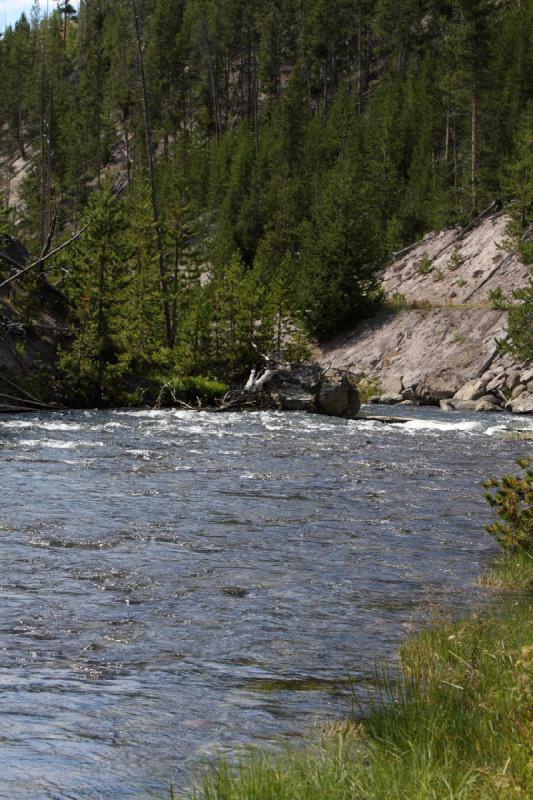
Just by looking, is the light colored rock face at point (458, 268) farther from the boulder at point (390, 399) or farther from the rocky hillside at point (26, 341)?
the rocky hillside at point (26, 341)

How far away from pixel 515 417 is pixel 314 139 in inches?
1915

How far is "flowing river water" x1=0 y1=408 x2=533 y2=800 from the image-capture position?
6113 mm

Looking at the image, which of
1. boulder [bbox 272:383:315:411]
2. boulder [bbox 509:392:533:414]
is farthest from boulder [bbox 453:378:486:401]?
boulder [bbox 272:383:315:411]

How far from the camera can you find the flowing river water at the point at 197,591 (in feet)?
20.1

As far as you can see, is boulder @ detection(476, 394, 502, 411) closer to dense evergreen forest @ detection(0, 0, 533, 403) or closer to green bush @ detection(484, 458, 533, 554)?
dense evergreen forest @ detection(0, 0, 533, 403)

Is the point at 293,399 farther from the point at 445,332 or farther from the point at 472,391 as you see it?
the point at 445,332

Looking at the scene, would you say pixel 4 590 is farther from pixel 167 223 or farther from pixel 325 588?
pixel 167 223

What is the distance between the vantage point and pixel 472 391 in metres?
40.6

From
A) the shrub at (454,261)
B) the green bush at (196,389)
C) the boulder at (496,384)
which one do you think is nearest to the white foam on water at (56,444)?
the green bush at (196,389)

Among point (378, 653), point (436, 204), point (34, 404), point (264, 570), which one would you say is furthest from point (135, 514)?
point (436, 204)

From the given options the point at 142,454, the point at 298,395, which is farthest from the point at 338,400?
the point at 142,454

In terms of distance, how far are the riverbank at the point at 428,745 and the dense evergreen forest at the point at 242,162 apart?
990 cm

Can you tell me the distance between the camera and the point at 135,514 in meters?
14.2

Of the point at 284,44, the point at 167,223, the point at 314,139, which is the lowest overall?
the point at 167,223
